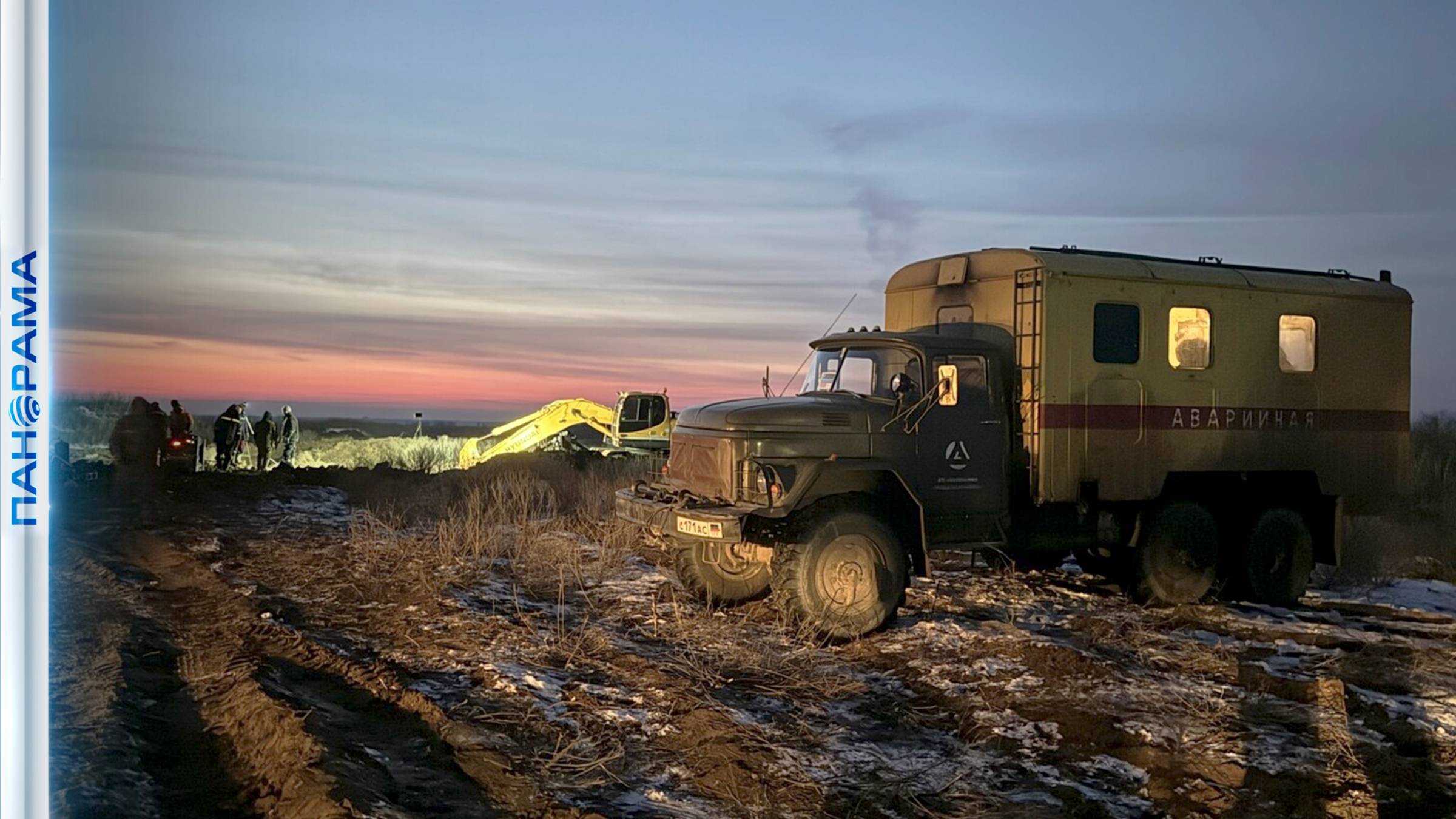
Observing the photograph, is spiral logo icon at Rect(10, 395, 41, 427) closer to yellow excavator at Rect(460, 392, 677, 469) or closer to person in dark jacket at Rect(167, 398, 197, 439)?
person in dark jacket at Rect(167, 398, 197, 439)

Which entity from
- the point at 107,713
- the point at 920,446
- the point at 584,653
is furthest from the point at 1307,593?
the point at 107,713

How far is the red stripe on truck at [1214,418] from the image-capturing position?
9969 millimetres

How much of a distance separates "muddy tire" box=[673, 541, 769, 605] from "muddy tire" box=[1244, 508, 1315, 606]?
5063 millimetres

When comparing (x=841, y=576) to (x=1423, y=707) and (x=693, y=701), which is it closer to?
(x=693, y=701)

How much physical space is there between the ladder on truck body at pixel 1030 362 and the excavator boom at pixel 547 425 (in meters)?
20.3

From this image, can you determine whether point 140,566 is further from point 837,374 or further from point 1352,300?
point 1352,300

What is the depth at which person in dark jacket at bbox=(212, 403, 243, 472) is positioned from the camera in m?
23.6

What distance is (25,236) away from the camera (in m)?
3.91

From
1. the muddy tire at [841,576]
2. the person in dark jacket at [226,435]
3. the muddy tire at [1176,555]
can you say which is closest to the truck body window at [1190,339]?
the muddy tire at [1176,555]

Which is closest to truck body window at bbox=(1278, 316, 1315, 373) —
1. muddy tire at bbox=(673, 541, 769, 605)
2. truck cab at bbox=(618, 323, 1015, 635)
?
truck cab at bbox=(618, 323, 1015, 635)

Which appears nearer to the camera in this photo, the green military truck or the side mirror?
the green military truck

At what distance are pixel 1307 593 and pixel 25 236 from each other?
12.4 meters

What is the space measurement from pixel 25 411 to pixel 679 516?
5577mm

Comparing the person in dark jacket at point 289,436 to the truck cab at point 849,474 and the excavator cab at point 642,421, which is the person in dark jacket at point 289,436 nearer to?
the excavator cab at point 642,421
